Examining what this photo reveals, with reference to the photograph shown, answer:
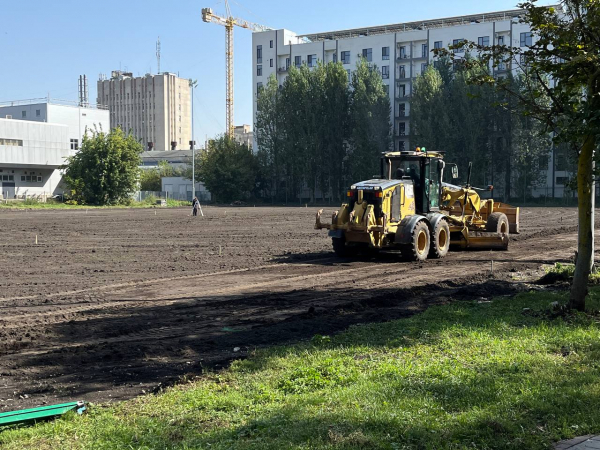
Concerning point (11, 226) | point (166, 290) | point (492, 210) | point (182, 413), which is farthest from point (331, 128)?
point (182, 413)

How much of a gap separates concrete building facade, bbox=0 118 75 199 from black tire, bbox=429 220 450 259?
198 feet

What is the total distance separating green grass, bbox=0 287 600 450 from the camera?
221 inches

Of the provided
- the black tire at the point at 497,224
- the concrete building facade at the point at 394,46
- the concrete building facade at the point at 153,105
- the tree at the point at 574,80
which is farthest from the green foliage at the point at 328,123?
the concrete building facade at the point at 153,105

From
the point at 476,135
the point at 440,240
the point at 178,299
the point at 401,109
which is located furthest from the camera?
the point at 401,109

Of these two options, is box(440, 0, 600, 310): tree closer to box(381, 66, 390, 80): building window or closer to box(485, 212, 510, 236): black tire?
box(485, 212, 510, 236): black tire

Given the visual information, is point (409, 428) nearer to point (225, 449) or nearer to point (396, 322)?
point (225, 449)

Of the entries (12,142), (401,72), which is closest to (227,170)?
(12,142)

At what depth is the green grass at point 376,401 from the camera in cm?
562

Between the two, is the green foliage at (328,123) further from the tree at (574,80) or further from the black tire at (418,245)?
the tree at (574,80)

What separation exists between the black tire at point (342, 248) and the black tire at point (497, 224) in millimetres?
5020

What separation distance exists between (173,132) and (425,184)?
172388 mm

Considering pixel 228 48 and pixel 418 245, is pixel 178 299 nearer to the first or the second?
pixel 418 245

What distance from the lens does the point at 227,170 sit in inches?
3319

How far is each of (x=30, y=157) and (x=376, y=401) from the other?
7359cm
